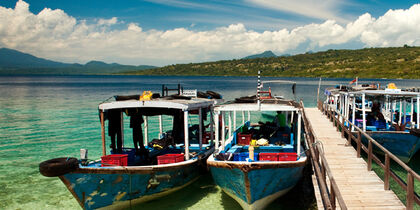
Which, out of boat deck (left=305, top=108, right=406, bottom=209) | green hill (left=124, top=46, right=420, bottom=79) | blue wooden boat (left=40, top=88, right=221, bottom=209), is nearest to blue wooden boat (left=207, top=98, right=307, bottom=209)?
boat deck (left=305, top=108, right=406, bottom=209)

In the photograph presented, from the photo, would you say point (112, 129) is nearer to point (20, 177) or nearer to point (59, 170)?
point (59, 170)

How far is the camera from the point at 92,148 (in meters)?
19.6

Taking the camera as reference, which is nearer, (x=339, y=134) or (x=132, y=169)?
(x=132, y=169)

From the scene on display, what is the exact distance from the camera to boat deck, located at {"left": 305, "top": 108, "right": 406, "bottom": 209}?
789cm

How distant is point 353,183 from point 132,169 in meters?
6.26

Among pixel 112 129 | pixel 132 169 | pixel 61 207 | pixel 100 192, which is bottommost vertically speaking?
pixel 61 207

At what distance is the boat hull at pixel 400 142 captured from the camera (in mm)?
13838

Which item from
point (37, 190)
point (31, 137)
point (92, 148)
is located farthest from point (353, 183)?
point (31, 137)

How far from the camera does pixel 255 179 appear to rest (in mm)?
9305

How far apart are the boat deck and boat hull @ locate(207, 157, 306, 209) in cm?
100

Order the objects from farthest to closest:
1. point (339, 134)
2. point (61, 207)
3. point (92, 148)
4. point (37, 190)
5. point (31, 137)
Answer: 1. point (31, 137)
2. point (92, 148)
3. point (339, 134)
4. point (37, 190)
5. point (61, 207)

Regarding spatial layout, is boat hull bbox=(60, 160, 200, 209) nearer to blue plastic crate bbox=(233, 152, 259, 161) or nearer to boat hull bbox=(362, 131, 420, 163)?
blue plastic crate bbox=(233, 152, 259, 161)

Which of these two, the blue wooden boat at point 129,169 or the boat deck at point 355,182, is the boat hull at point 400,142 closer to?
the boat deck at point 355,182

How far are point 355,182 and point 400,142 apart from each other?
6.34 metres
